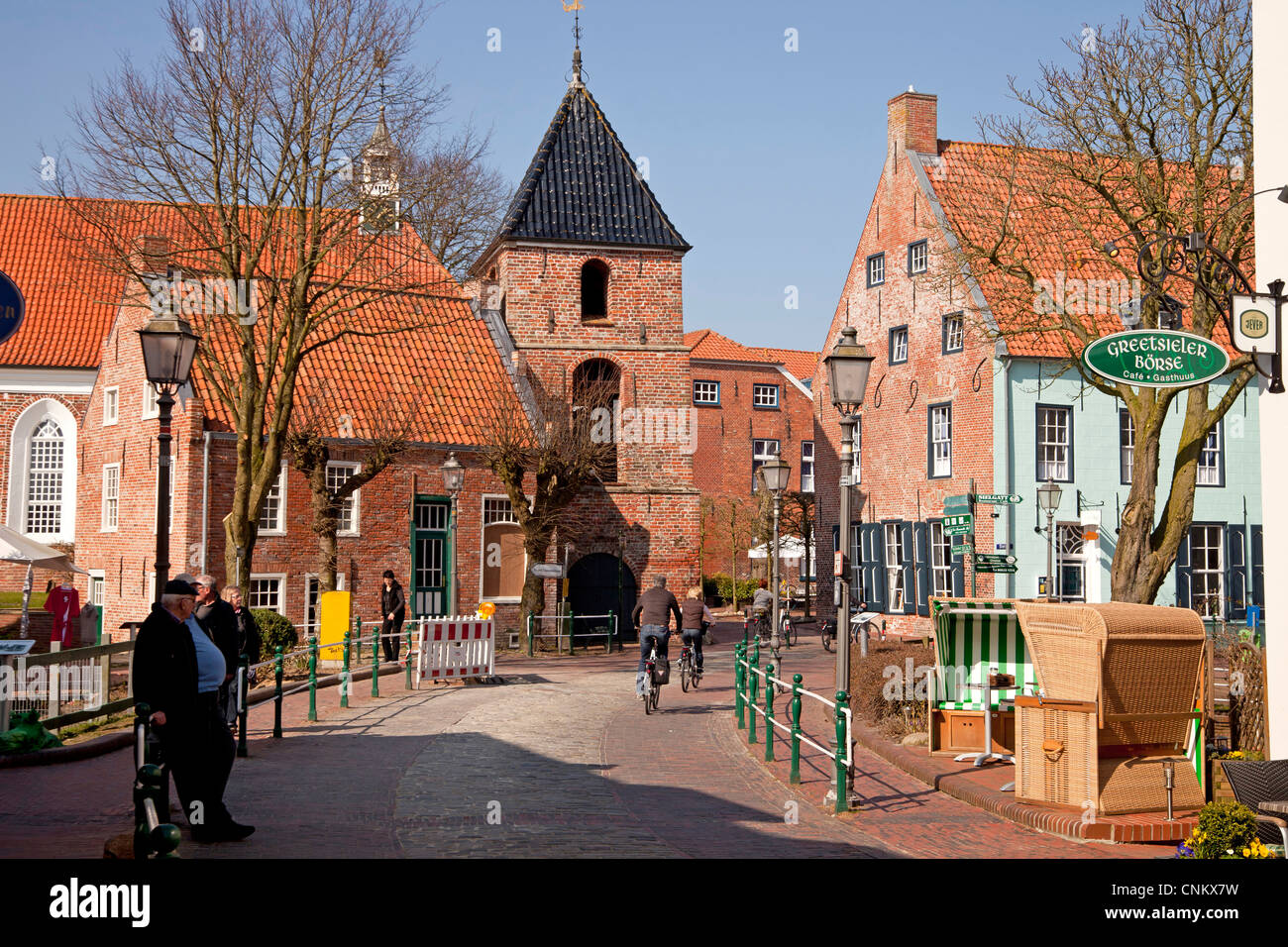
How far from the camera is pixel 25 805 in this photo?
1081 centimetres

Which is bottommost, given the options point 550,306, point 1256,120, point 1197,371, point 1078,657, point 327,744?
point 327,744

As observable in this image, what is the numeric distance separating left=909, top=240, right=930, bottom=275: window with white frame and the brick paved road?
18805 millimetres

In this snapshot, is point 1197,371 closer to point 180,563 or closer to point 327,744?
point 327,744

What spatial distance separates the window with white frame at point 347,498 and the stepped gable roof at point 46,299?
13.4m

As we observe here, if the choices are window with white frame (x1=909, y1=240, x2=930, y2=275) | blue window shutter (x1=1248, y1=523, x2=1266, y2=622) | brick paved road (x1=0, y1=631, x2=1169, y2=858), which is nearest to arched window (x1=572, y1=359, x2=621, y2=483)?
window with white frame (x1=909, y1=240, x2=930, y2=275)

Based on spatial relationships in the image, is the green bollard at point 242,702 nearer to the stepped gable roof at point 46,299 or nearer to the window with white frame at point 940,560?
the window with white frame at point 940,560

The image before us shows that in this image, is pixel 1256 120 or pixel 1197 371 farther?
pixel 1256 120

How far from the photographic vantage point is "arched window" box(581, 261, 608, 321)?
1329 inches

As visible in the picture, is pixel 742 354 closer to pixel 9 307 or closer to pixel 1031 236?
pixel 1031 236

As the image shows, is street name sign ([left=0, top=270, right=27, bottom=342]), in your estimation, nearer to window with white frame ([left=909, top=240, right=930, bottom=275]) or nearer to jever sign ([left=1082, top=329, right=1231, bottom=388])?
jever sign ([left=1082, top=329, right=1231, bottom=388])

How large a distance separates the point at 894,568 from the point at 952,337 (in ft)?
20.2

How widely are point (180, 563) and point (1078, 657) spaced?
2187 cm

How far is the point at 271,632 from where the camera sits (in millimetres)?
22219
